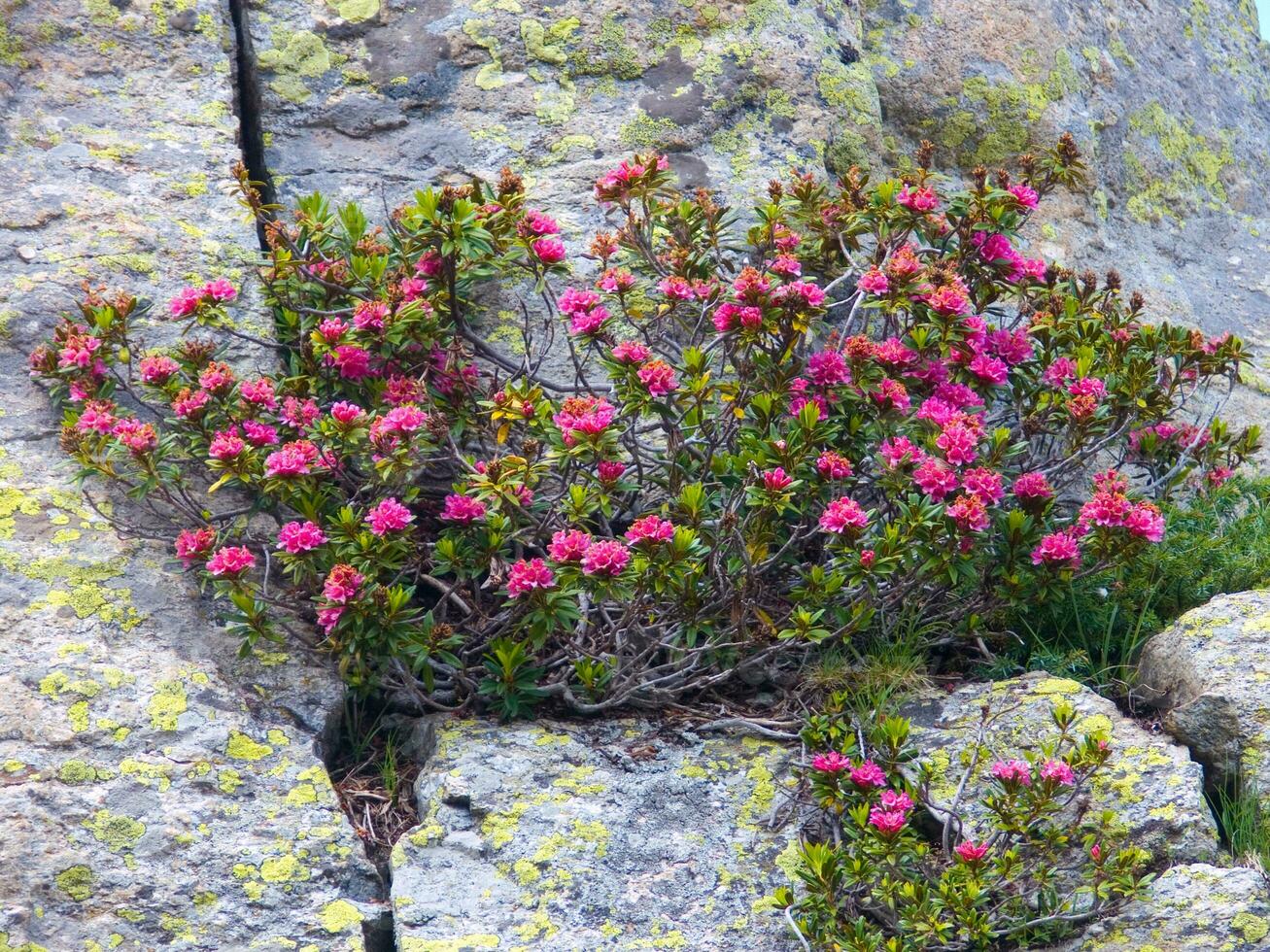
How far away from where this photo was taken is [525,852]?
345cm

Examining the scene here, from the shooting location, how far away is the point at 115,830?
10.8 feet

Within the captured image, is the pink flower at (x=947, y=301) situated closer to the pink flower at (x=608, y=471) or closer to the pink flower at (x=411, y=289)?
the pink flower at (x=608, y=471)

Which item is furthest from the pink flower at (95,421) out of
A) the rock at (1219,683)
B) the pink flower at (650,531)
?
the rock at (1219,683)

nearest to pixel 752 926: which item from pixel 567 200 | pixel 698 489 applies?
pixel 698 489

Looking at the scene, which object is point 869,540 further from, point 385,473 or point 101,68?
point 101,68

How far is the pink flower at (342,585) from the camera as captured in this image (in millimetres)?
3543

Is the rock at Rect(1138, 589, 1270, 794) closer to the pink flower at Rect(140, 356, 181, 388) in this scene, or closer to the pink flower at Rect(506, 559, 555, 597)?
the pink flower at Rect(506, 559, 555, 597)

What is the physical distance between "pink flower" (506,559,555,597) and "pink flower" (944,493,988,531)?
3.76ft

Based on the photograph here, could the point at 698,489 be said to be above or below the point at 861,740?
above

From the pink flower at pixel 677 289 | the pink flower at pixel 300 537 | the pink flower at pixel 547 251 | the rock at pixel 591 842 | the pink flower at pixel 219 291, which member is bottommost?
the rock at pixel 591 842

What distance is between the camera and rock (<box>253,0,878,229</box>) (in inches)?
202

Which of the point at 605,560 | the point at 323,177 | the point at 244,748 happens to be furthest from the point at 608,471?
the point at 323,177

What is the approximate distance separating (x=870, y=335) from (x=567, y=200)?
1.28m

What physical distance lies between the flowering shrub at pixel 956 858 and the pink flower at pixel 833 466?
75cm
